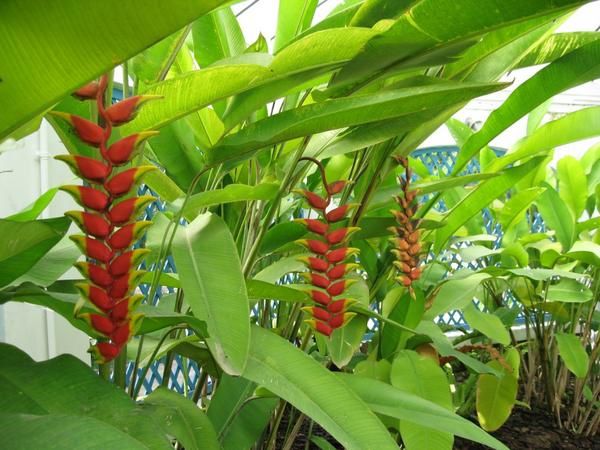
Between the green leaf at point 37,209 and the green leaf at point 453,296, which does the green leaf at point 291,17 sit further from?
the green leaf at point 453,296

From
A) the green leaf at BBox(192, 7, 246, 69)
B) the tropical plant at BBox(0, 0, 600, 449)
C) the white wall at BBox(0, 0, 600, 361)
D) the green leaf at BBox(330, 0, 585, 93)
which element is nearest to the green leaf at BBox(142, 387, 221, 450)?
the tropical plant at BBox(0, 0, 600, 449)

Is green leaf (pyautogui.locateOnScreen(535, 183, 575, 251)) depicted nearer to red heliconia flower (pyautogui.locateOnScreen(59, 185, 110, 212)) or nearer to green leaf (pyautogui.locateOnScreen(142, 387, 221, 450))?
green leaf (pyautogui.locateOnScreen(142, 387, 221, 450))

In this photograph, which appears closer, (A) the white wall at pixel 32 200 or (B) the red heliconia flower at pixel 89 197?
(B) the red heliconia flower at pixel 89 197

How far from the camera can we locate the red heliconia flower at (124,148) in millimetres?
443

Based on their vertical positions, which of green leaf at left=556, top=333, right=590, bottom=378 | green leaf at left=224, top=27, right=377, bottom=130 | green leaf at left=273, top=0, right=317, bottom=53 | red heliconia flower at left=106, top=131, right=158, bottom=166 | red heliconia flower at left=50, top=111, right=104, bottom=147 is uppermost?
green leaf at left=273, top=0, right=317, bottom=53

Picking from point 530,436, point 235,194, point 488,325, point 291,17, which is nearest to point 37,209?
point 235,194

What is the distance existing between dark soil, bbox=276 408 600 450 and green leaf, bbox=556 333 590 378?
20 centimetres

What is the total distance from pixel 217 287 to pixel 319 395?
13 cm

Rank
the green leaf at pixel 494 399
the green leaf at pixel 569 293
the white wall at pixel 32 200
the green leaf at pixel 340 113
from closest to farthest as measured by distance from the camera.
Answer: the green leaf at pixel 340 113 → the white wall at pixel 32 200 → the green leaf at pixel 494 399 → the green leaf at pixel 569 293

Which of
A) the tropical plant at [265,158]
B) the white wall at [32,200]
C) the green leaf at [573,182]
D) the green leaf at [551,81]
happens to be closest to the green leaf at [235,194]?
the tropical plant at [265,158]

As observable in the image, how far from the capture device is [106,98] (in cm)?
55

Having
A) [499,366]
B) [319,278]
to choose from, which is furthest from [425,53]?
[499,366]

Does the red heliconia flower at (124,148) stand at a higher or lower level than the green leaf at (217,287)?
higher

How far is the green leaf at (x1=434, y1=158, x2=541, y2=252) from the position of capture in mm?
1118
